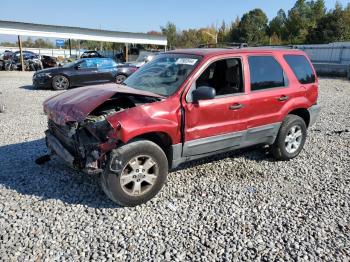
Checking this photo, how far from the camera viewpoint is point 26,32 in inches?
1030

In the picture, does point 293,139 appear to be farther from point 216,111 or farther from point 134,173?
point 134,173

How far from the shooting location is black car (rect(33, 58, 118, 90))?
46.5ft

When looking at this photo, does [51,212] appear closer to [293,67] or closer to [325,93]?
[293,67]

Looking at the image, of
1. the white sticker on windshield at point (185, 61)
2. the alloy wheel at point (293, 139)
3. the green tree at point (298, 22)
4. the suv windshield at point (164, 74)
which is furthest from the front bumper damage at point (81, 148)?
the green tree at point (298, 22)

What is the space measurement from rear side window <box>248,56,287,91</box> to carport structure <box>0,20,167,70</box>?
79.1 ft

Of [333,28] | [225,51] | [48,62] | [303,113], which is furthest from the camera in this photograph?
[333,28]

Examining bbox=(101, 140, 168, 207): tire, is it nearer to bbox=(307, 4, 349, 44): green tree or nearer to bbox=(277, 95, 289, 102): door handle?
bbox=(277, 95, 289, 102): door handle

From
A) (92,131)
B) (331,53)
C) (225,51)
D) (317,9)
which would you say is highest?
(317,9)

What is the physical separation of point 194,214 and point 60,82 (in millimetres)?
12231

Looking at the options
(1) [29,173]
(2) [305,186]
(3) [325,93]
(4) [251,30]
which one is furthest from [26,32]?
(4) [251,30]

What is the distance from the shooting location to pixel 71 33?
93.4 feet

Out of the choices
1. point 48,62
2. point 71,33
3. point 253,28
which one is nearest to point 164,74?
point 48,62

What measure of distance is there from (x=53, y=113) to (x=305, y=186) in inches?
145

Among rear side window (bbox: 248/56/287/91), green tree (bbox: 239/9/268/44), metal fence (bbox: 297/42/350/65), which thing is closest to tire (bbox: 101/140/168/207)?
rear side window (bbox: 248/56/287/91)
